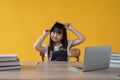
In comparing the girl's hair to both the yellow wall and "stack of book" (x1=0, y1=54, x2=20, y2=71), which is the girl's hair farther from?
"stack of book" (x1=0, y1=54, x2=20, y2=71)

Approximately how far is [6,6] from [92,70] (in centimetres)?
197

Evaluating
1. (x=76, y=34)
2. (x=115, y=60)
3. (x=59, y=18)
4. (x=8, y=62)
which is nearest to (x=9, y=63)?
(x=8, y=62)

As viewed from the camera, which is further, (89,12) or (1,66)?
(89,12)

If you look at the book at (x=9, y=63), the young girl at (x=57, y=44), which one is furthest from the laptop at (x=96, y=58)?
the young girl at (x=57, y=44)

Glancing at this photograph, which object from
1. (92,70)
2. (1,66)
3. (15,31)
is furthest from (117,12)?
(1,66)

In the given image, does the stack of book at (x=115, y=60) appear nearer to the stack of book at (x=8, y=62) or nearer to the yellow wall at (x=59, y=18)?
the stack of book at (x=8, y=62)

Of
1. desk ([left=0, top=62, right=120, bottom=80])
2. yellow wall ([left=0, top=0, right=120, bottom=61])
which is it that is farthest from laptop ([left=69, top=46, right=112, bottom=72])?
yellow wall ([left=0, top=0, right=120, bottom=61])

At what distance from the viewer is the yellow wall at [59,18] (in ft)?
10.5

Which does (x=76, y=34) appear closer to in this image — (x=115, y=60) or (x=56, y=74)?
(x=115, y=60)

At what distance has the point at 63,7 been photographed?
10.6 feet

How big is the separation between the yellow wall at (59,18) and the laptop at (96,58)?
149cm

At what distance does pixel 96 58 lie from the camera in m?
1.65

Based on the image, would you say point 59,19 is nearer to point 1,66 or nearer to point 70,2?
point 70,2

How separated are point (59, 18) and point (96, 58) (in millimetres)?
1667
